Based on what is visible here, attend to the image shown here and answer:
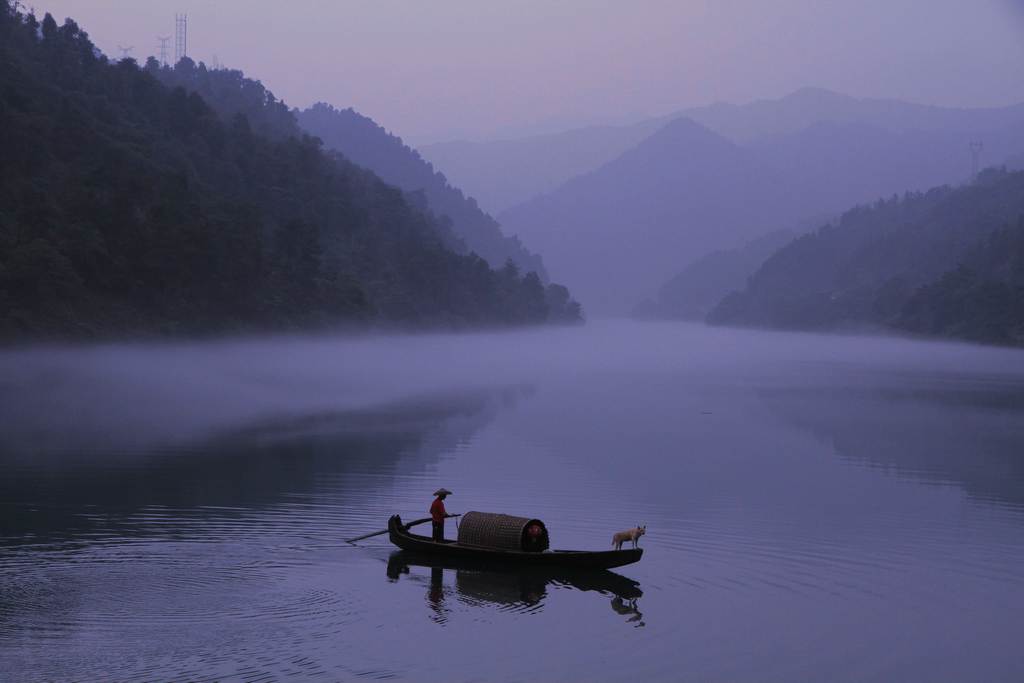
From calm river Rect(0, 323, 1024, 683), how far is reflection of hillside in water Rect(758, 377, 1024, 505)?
0.32 m

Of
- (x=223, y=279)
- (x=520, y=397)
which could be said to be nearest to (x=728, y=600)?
(x=520, y=397)

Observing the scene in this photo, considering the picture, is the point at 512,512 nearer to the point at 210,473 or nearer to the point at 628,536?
the point at 628,536

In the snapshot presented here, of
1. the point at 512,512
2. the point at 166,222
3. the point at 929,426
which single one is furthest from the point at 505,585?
the point at 166,222

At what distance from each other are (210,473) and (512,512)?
10.7m

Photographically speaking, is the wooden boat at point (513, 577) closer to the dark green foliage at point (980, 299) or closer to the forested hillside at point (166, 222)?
the forested hillside at point (166, 222)

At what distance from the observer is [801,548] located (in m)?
26.7

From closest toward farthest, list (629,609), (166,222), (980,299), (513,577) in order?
(629,609)
(513,577)
(166,222)
(980,299)

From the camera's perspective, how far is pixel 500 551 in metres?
23.8

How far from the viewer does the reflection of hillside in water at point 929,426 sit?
4000cm

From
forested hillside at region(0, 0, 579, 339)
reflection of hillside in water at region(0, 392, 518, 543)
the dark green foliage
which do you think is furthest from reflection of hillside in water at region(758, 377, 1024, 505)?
the dark green foliage

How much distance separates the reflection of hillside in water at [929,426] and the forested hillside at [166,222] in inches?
1739

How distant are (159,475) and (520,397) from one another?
3628 centimetres

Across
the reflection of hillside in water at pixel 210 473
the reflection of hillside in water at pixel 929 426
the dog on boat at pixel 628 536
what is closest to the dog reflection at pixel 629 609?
the dog on boat at pixel 628 536

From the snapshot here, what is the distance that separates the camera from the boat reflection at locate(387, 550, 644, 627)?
21750 millimetres
